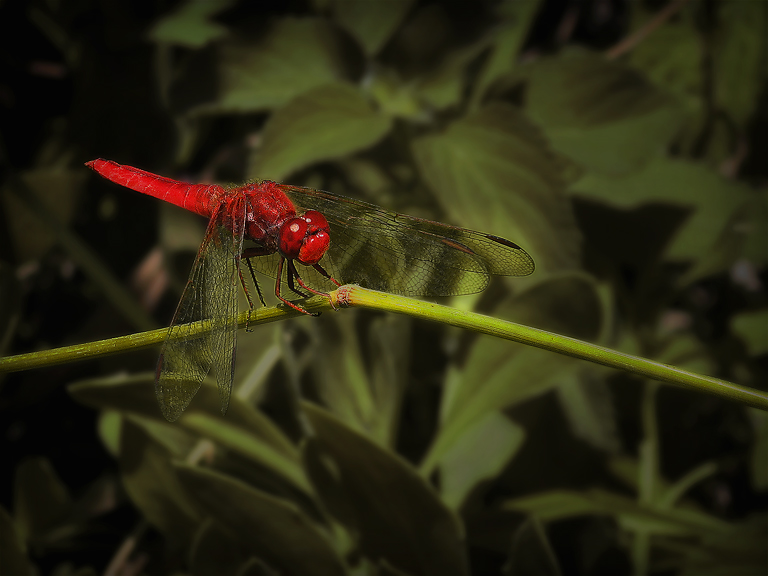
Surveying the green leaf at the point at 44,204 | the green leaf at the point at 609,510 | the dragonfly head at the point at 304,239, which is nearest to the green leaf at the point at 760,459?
the green leaf at the point at 609,510

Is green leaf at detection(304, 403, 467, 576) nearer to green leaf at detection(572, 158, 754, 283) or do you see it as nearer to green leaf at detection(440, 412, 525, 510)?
green leaf at detection(440, 412, 525, 510)

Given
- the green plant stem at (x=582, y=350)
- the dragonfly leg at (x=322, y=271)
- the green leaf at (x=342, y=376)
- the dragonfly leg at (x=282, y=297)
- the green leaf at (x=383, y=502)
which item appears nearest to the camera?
the green plant stem at (x=582, y=350)

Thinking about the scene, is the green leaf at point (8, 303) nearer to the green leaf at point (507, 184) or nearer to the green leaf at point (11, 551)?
the green leaf at point (11, 551)

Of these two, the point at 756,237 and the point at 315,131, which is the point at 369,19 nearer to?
the point at 315,131

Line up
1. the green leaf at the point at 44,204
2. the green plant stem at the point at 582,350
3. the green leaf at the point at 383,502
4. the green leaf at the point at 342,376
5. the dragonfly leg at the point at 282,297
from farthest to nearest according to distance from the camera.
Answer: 1. the green leaf at the point at 44,204
2. the green leaf at the point at 342,376
3. the green leaf at the point at 383,502
4. the dragonfly leg at the point at 282,297
5. the green plant stem at the point at 582,350

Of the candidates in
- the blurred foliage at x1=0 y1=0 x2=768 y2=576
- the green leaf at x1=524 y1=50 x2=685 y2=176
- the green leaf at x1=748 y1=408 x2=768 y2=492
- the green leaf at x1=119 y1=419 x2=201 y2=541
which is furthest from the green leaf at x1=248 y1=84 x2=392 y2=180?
the green leaf at x1=748 y1=408 x2=768 y2=492

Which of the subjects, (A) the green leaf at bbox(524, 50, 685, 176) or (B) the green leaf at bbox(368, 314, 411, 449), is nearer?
(B) the green leaf at bbox(368, 314, 411, 449)
